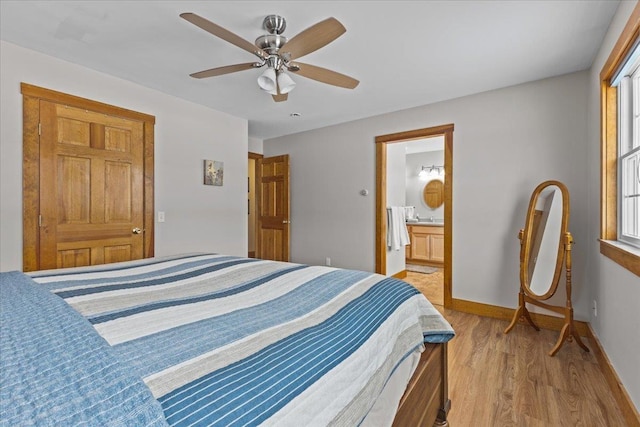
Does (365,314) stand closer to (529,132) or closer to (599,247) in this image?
(599,247)

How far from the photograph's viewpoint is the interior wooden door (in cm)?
A: 505

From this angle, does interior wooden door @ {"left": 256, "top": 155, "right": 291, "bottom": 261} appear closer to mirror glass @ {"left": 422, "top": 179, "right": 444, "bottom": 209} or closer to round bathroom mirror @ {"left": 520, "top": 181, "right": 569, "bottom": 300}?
round bathroom mirror @ {"left": 520, "top": 181, "right": 569, "bottom": 300}

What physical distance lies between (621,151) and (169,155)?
13.0ft

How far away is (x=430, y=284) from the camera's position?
15.0ft

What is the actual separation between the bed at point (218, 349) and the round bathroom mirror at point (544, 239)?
5.86 ft

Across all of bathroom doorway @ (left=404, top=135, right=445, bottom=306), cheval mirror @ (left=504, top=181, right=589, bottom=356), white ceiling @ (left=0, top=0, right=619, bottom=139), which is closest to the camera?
white ceiling @ (left=0, top=0, right=619, bottom=139)

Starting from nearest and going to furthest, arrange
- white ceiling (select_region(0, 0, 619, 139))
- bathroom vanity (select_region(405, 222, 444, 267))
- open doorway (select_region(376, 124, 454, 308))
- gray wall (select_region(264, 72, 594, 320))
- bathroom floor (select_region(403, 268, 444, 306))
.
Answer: white ceiling (select_region(0, 0, 619, 139)) → gray wall (select_region(264, 72, 594, 320)) → open doorway (select_region(376, 124, 454, 308)) → bathroom floor (select_region(403, 268, 444, 306)) → bathroom vanity (select_region(405, 222, 444, 267))

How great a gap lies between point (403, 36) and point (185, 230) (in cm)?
293

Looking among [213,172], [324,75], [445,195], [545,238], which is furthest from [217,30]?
[545,238]

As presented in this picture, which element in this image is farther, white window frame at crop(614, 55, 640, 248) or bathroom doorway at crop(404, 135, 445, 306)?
bathroom doorway at crop(404, 135, 445, 306)

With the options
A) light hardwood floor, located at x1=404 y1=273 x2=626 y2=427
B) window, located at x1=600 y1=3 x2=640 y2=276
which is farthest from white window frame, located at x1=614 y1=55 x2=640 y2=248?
light hardwood floor, located at x1=404 y1=273 x2=626 y2=427

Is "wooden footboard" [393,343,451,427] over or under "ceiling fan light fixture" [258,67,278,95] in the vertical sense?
under

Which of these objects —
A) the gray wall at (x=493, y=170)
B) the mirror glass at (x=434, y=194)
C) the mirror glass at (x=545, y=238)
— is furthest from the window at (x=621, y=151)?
the mirror glass at (x=434, y=194)

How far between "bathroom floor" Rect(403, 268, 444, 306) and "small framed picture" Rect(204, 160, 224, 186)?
3082mm
